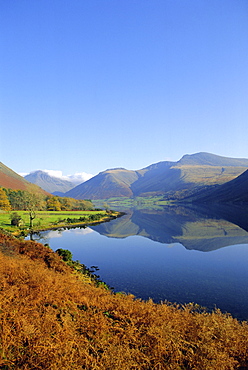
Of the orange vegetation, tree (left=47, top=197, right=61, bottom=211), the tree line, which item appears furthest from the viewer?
tree (left=47, top=197, right=61, bottom=211)

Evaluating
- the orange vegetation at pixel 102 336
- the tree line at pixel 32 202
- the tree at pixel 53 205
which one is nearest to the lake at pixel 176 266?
the tree line at pixel 32 202

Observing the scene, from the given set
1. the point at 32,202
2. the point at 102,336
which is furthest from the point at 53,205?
the point at 102,336

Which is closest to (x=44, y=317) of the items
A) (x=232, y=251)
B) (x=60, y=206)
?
(x=232, y=251)

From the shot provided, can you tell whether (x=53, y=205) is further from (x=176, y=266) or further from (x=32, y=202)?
(x=176, y=266)

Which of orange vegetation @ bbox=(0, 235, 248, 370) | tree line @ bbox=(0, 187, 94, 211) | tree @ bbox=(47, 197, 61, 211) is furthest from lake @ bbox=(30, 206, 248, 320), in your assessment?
tree @ bbox=(47, 197, 61, 211)

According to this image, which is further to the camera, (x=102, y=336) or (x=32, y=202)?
(x=32, y=202)

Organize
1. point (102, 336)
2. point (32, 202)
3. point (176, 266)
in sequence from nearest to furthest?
point (102, 336) → point (176, 266) → point (32, 202)

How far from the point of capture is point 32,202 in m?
62.6

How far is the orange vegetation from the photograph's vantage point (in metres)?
6.44

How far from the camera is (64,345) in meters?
6.95

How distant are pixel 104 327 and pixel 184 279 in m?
22.9

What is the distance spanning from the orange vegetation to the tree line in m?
55.3

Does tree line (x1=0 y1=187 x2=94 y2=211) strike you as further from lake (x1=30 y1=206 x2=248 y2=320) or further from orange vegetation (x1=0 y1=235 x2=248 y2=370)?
orange vegetation (x1=0 y1=235 x2=248 y2=370)

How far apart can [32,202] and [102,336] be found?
59490mm
